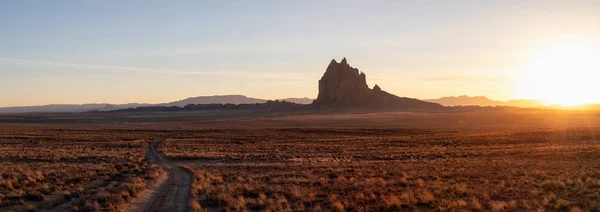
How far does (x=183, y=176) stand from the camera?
20688mm

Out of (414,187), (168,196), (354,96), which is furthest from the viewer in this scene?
(354,96)

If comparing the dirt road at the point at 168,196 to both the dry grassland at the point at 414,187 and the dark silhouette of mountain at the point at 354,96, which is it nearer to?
the dry grassland at the point at 414,187

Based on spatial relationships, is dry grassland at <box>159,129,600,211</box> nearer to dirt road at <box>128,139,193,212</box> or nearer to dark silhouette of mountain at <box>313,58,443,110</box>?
dirt road at <box>128,139,193,212</box>

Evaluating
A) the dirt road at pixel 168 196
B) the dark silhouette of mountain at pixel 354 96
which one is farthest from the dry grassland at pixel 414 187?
the dark silhouette of mountain at pixel 354 96

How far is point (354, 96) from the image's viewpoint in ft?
627

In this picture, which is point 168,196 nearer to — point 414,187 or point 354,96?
point 414,187

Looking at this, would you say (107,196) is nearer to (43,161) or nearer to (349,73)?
(43,161)

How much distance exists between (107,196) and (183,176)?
6.93m

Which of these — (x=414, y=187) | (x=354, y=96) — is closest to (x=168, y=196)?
(x=414, y=187)

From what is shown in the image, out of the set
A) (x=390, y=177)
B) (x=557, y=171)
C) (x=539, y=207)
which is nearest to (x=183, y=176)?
(x=390, y=177)

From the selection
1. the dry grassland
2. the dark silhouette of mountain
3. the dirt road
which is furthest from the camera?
the dark silhouette of mountain

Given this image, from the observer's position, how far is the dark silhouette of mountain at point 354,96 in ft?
610

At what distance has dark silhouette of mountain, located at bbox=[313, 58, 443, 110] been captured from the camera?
610 feet

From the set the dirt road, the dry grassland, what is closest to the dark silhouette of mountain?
the dry grassland
